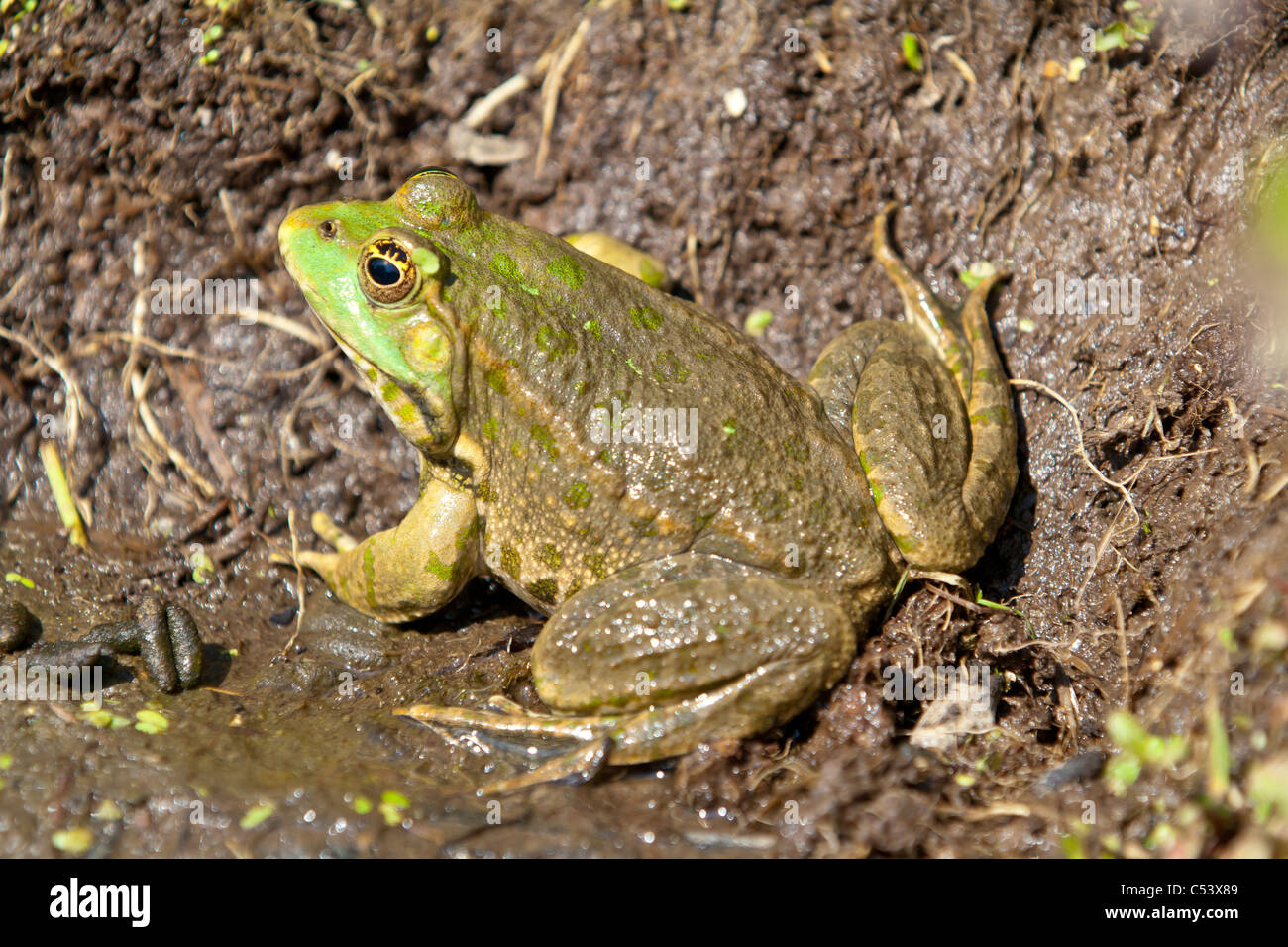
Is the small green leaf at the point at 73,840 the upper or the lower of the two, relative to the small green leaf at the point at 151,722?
lower

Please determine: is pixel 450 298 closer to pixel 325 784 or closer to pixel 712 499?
pixel 712 499

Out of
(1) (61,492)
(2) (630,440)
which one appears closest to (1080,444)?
(2) (630,440)

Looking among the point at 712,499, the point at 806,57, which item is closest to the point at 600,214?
the point at 806,57

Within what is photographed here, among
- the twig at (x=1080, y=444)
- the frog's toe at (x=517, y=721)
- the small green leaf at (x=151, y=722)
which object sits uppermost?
the twig at (x=1080, y=444)

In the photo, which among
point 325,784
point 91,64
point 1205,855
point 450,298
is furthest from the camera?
point 91,64

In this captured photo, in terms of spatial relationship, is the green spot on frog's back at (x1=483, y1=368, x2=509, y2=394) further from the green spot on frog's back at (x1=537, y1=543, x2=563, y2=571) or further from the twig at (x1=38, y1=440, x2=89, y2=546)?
the twig at (x1=38, y1=440, x2=89, y2=546)

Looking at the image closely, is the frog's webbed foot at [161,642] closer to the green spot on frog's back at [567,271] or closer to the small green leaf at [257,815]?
the small green leaf at [257,815]

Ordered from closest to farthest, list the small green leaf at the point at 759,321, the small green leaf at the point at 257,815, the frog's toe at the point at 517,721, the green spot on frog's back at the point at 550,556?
1. the small green leaf at the point at 257,815
2. the frog's toe at the point at 517,721
3. the green spot on frog's back at the point at 550,556
4. the small green leaf at the point at 759,321

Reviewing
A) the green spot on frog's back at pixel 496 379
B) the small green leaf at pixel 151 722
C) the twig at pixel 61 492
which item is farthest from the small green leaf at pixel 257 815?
the twig at pixel 61 492
